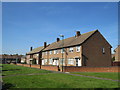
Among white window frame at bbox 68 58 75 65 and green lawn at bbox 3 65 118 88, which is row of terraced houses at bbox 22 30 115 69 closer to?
white window frame at bbox 68 58 75 65

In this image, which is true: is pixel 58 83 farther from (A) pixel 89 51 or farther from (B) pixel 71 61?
(B) pixel 71 61

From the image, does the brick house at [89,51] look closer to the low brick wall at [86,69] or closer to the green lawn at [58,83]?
the low brick wall at [86,69]

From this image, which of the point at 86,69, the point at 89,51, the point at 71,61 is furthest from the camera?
the point at 71,61

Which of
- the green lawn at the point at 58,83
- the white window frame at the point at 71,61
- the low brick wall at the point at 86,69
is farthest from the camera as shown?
the white window frame at the point at 71,61

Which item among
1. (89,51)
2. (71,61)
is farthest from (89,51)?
(71,61)

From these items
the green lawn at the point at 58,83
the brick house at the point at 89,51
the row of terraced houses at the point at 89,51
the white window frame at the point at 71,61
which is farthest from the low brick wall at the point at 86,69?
the green lawn at the point at 58,83

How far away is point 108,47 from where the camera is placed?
37156 millimetres

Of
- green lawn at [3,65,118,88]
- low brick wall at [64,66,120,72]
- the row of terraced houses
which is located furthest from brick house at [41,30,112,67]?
green lawn at [3,65,118,88]

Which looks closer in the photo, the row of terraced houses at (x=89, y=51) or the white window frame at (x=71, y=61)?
the row of terraced houses at (x=89, y=51)

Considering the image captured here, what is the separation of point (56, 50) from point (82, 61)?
1300 centimetres

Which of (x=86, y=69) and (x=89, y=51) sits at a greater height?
(x=89, y=51)

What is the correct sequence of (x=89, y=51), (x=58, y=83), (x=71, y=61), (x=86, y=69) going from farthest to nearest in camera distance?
(x=71, y=61) < (x=89, y=51) < (x=86, y=69) < (x=58, y=83)

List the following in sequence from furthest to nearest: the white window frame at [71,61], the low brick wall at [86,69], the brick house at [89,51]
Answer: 1. the white window frame at [71,61]
2. the brick house at [89,51]
3. the low brick wall at [86,69]

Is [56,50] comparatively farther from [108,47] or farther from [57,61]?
[108,47]
